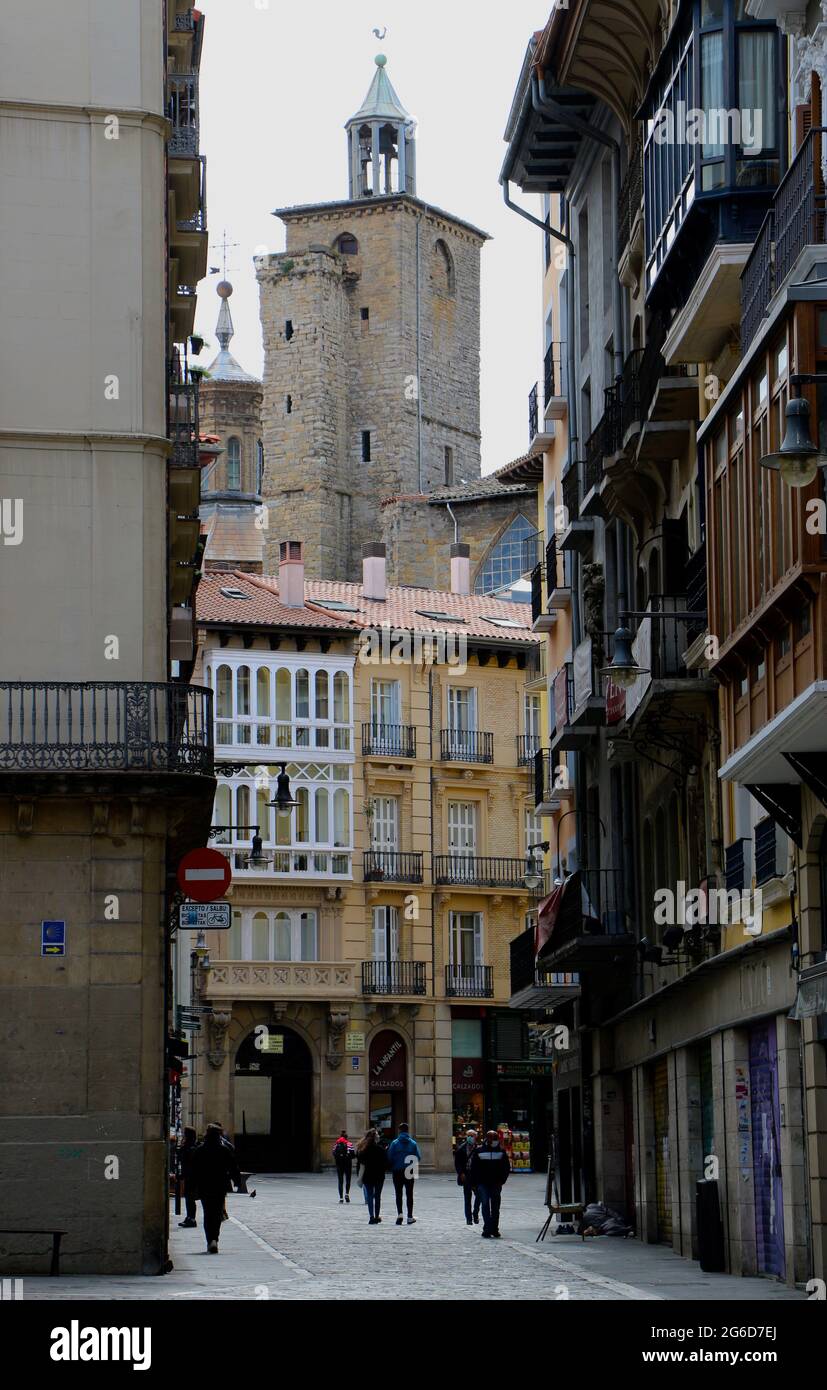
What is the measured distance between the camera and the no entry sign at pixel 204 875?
26078mm

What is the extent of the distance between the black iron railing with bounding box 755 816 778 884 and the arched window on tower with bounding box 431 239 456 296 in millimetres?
85691

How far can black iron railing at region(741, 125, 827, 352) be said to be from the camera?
20609mm

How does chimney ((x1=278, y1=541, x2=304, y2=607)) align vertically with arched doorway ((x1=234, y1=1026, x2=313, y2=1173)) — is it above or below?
above

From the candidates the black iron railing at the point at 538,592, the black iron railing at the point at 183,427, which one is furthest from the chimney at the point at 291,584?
the black iron railing at the point at 183,427

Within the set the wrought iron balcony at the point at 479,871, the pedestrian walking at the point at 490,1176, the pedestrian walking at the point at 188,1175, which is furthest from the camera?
the wrought iron balcony at the point at 479,871

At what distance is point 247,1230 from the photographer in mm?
36375

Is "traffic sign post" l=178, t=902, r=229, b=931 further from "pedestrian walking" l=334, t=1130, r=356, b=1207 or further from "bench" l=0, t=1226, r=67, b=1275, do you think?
"pedestrian walking" l=334, t=1130, r=356, b=1207

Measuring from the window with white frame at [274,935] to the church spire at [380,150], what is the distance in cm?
5436

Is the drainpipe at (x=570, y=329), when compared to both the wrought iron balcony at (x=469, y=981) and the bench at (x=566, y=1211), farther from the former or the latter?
the wrought iron balcony at (x=469, y=981)

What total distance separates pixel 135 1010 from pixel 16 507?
525 centimetres

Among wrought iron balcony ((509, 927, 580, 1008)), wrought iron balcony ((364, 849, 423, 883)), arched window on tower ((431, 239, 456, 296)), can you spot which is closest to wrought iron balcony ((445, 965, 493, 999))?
wrought iron balcony ((364, 849, 423, 883))

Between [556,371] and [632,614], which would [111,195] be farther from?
[556,371]

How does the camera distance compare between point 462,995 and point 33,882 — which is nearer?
point 33,882

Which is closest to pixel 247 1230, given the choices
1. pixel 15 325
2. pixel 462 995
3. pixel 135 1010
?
pixel 135 1010
